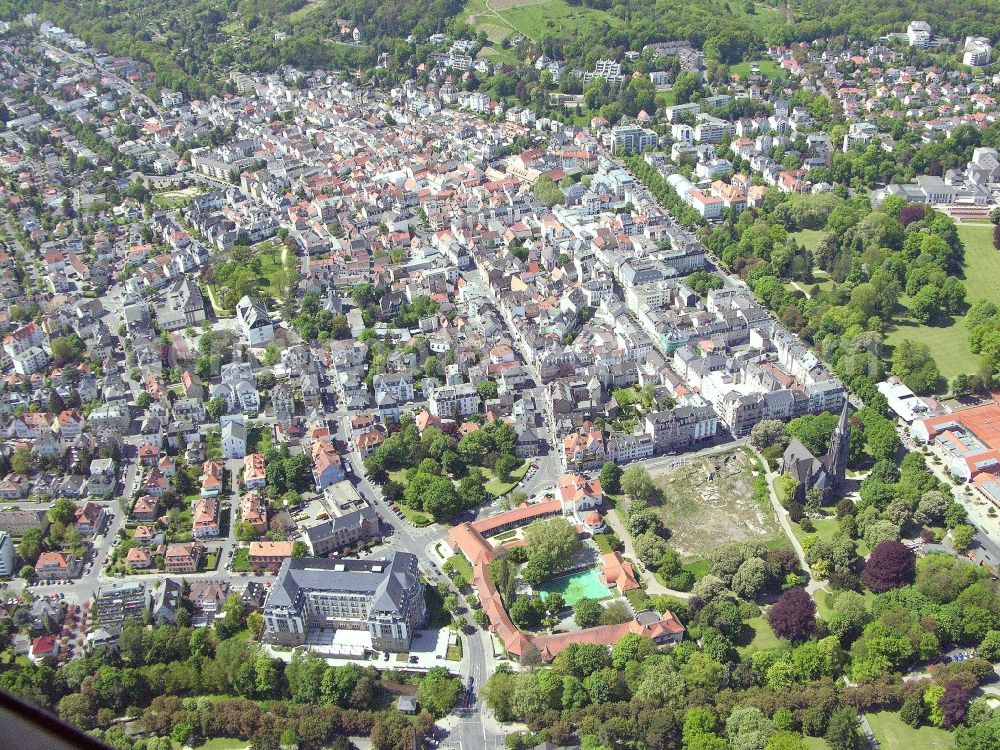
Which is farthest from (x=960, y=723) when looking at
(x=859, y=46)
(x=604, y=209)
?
(x=859, y=46)

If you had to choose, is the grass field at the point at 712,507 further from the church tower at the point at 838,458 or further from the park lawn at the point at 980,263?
the park lawn at the point at 980,263

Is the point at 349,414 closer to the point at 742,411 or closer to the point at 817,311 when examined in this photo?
the point at 742,411

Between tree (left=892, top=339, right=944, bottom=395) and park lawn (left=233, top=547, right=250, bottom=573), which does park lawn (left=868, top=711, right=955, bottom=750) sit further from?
park lawn (left=233, top=547, right=250, bottom=573)

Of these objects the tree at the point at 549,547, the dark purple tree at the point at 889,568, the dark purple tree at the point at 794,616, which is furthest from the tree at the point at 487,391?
the dark purple tree at the point at 889,568

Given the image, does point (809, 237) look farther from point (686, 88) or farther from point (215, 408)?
point (215, 408)

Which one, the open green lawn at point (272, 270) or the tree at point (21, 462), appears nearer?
the tree at point (21, 462)

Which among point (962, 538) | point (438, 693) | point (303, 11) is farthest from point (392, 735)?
point (303, 11)
